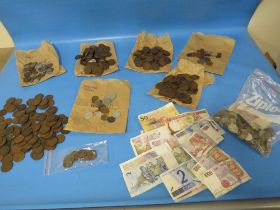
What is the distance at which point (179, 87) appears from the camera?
1444 mm

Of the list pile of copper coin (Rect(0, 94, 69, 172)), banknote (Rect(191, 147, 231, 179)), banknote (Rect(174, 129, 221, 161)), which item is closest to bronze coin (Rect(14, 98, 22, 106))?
pile of copper coin (Rect(0, 94, 69, 172))

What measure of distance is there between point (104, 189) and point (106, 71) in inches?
31.0

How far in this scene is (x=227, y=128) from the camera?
4.06 feet

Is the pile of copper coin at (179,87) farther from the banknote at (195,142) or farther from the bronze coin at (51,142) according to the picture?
the bronze coin at (51,142)

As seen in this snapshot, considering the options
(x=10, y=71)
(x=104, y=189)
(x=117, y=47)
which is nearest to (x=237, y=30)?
(x=117, y=47)

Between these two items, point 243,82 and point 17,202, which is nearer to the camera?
point 17,202

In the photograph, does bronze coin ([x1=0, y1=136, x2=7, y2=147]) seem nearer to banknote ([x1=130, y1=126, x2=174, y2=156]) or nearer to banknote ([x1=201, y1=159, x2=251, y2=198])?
banknote ([x1=130, y1=126, x2=174, y2=156])

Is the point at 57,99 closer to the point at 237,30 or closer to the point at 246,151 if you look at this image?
the point at 246,151

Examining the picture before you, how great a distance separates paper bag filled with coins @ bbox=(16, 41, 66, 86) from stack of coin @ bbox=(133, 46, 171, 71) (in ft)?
1.64

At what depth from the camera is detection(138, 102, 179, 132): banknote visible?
1.30 meters

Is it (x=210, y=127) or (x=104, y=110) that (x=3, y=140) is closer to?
(x=104, y=110)

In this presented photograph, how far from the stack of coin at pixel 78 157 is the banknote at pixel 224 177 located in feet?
1.70

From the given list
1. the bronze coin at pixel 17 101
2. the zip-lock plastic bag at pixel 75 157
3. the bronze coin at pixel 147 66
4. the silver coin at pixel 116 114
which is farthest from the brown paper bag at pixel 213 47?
the bronze coin at pixel 17 101

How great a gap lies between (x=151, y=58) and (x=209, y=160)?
78cm
